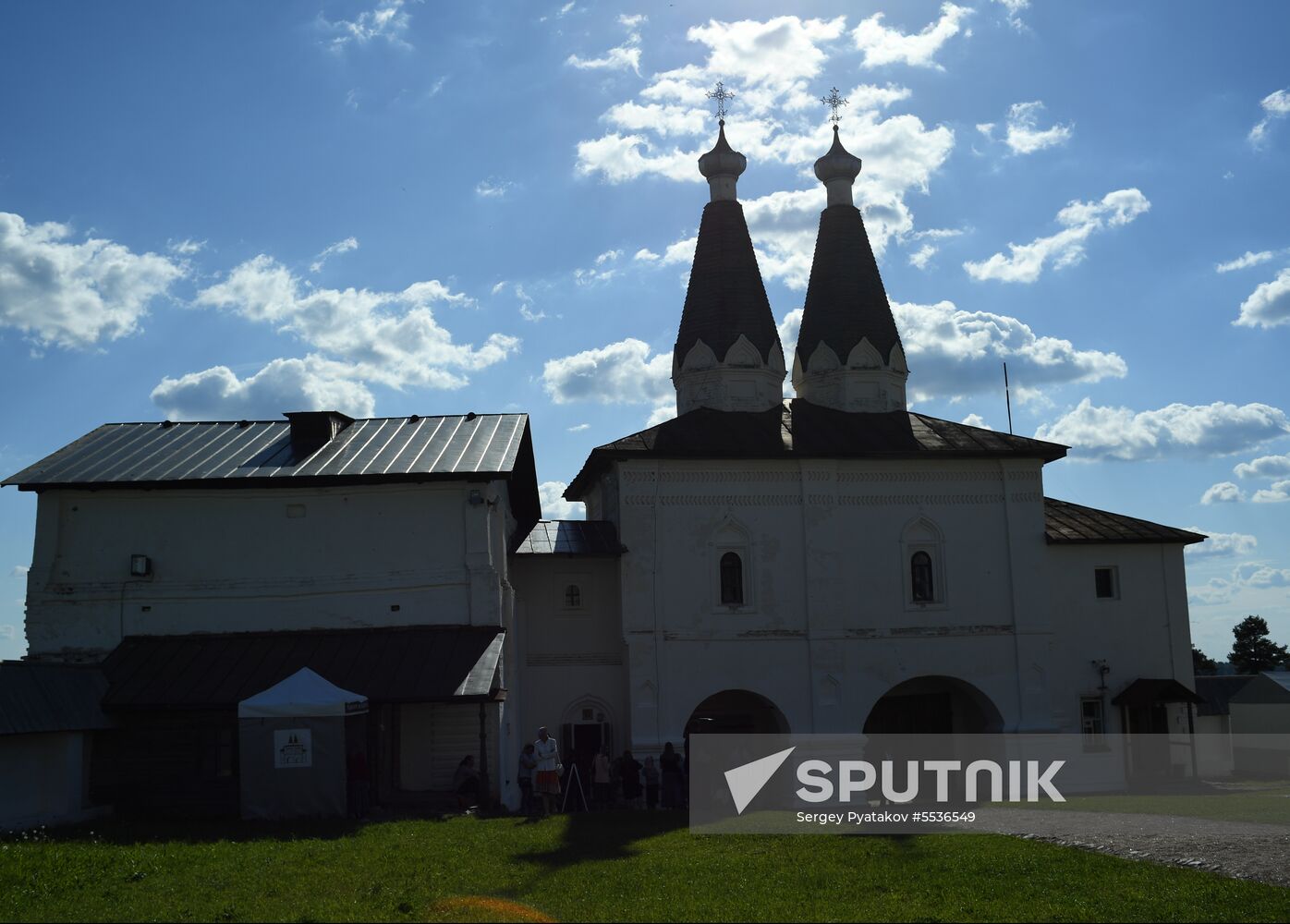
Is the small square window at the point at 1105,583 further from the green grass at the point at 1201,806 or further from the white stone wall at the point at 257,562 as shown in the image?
the white stone wall at the point at 257,562

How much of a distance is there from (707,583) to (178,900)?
49.7ft

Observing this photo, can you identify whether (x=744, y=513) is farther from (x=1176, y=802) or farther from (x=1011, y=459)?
(x=1176, y=802)

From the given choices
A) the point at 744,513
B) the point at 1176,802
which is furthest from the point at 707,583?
the point at 1176,802

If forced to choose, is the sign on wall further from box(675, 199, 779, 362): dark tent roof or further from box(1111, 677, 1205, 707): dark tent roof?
box(1111, 677, 1205, 707): dark tent roof

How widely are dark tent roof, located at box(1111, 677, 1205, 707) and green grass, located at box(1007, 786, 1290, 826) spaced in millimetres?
4413

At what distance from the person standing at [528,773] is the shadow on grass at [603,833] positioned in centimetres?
176

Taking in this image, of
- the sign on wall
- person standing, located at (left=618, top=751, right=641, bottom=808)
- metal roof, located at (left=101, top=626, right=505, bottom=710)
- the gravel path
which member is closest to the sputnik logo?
person standing, located at (left=618, top=751, right=641, bottom=808)

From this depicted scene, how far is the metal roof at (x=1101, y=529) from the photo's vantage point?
2761cm

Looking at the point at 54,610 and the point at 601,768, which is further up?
the point at 54,610

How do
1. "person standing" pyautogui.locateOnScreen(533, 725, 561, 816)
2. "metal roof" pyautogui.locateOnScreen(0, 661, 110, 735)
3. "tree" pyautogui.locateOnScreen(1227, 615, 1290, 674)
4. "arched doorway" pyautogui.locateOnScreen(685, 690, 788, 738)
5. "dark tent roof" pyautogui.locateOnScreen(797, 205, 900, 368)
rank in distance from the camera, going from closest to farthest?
"metal roof" pyautogui.locateOnScreen(0, 661, 110, 735) < "person standing" pyautogui.locateOnScreen(533, 725, 561, 816) < "arched doorway" pyautogui.locateOnScreen(685, 690, 788, 738) < "dark tent roof" pyautogui.locateOnScreen(797, 205, 900, 368) < "tree" pyautogui.locateOnScreen(1227, 615, 1290, 674)

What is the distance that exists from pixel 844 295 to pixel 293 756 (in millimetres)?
18098

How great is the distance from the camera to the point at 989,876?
1222cm

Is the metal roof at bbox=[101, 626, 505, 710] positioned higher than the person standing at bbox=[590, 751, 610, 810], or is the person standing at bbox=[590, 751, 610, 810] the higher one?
the metal roof at bbox=[101, 626, 505, 710]

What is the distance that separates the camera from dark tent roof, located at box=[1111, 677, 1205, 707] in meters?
26.8
